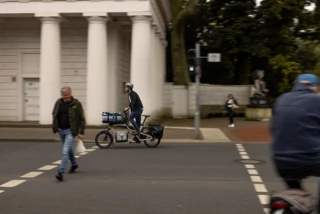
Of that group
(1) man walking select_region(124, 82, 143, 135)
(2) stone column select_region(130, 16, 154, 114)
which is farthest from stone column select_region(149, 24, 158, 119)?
(1) man walking select_region(124, 82, 143, 135)

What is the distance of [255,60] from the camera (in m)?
34.8

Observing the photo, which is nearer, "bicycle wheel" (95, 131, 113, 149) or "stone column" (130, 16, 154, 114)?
"bicycle wheel" (95, 131, 113, 149)

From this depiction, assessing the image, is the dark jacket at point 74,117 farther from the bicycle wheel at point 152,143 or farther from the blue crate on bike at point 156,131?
the bicycle wheel at point 152,143

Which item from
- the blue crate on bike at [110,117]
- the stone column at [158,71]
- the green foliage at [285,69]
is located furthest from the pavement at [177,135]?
the green foliage at [285,69]

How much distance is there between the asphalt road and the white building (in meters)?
8.85

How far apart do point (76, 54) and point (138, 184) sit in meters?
16.6

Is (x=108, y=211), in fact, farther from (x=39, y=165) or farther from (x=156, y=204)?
(x=39, y=165)

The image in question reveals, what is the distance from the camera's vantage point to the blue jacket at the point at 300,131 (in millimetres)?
3725

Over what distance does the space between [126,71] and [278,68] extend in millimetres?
10660

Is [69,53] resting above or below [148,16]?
below

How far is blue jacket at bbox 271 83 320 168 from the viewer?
12.2ft

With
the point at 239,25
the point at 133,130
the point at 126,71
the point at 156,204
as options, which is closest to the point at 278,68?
the point at 239,25

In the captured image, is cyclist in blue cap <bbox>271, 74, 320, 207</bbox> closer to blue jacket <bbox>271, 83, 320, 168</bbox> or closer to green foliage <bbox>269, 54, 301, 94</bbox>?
blue jacket <bbox>271, 83, 320, 168</bbox>

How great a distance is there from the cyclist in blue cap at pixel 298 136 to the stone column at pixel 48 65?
18432 mm
